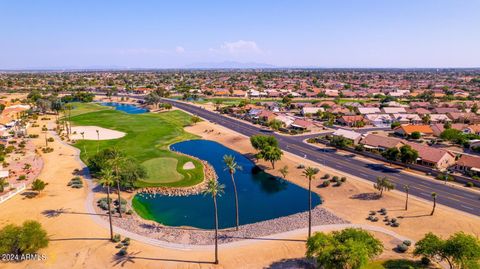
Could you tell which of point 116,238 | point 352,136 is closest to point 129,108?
point 352,136

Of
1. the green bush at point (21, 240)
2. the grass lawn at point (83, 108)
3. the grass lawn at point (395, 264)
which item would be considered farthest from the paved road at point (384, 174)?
the grass lawn at point (83, 108)

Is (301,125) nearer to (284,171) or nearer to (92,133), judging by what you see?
(284,171)

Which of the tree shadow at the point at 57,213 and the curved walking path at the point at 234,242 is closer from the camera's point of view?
the curved walking path at the point at 234,242

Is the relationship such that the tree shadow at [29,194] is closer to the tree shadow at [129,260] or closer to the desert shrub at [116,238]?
the desert shrub at [116,238]

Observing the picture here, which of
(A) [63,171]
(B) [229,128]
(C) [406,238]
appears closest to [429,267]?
(C) [406,238]

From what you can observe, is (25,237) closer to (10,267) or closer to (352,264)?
(10,267)

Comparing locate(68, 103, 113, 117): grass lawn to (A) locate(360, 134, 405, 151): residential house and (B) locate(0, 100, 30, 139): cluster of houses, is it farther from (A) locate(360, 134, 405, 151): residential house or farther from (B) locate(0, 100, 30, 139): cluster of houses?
(A) locate(360, 134, 405, 151): residential house

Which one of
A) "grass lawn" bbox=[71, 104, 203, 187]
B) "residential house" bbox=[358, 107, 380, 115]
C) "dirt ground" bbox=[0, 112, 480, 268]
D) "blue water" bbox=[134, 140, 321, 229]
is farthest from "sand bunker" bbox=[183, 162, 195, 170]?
"residential house" bbox=[358, 107, 380, 115]
